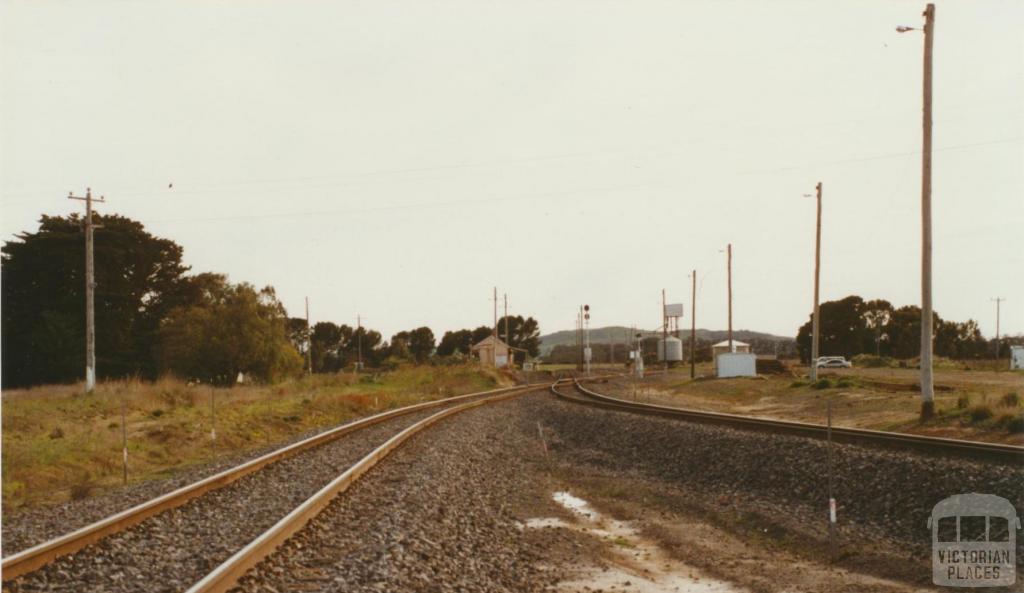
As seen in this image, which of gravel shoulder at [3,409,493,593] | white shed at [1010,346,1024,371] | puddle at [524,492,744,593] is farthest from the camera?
white shed at [1010,346,1024,371]

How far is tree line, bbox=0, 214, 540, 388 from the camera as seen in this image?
168 feet

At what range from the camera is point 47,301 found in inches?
2105

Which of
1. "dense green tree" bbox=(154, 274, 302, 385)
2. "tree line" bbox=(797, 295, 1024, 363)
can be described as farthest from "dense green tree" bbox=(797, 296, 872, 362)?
"dense green tree" bbox=(154, 274, 302, 385)

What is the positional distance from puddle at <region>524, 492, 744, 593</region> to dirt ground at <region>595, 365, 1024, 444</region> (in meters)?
4.12

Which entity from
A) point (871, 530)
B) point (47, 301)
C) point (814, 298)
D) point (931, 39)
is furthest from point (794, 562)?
point (47, 301)

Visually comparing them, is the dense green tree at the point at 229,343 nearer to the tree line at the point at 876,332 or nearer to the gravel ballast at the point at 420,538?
the gravel ballast at the point at 420,538

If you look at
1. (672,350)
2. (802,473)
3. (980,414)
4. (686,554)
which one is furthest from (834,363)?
(686,554)

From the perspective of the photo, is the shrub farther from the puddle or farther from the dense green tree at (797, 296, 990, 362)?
the dense green tree at (797, 296, 990, 362)

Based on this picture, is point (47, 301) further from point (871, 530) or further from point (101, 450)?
point (871, 530)

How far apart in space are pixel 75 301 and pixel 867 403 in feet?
158

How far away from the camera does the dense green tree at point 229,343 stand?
5312 centimetres
